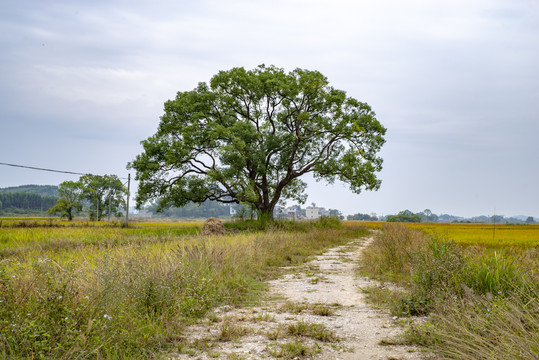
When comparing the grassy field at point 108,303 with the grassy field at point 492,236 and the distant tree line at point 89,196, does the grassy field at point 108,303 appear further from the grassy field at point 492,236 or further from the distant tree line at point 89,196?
the distant tree line at point 89,196

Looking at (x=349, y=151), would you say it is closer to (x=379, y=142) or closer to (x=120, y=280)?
(x=379, y=142)

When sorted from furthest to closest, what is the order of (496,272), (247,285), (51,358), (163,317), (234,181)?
1. (234,181)
2. (247,285)
3. (496,272)
4. (163,317)
5. (51,358)

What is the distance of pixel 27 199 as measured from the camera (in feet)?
68.8

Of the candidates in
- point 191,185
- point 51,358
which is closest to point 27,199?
point 191,185

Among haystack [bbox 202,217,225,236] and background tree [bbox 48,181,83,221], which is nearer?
haystack [bbox 202,217,225,236]

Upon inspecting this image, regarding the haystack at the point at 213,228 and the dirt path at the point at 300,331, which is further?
the haystack at the point at 213,228

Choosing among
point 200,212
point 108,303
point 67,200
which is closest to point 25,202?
point 67,200

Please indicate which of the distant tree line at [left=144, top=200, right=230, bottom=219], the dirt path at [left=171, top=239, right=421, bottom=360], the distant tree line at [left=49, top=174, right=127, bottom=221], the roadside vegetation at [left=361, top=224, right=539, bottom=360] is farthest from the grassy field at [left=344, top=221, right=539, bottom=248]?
the distant tree line at [left=144, top=200, right=230, bottom=219]

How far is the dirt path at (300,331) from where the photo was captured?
12.6 ft

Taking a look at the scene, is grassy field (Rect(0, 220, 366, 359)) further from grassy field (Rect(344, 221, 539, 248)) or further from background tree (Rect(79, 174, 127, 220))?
background tree (Rect(79, 174, 127, 220))

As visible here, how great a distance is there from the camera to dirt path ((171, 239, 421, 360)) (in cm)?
383

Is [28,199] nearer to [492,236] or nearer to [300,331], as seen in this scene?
[300,331]

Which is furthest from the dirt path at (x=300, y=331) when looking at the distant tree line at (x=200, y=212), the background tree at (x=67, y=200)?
the distant tree line at (x=200, y=212)

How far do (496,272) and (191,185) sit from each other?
2191cm
